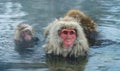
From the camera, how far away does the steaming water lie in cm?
909

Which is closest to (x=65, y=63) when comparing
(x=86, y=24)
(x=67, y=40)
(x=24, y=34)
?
(x=67, y=40)

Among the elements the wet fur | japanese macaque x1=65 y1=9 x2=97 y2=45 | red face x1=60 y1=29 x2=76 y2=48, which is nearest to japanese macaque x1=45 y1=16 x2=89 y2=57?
red face x1=60 y1=29 x2=76 y2=48

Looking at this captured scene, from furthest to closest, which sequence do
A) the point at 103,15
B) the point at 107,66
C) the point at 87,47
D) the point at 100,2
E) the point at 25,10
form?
the point at 100,2 → the point at 25,10 → the point at 103,15 → the point at 87,47 → the point at 107,66

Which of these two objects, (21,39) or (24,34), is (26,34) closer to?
(24,34)

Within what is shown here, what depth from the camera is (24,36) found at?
35.1 feet

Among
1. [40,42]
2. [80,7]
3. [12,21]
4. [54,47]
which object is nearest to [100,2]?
[80,7]

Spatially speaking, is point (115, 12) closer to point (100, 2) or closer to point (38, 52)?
point (100, 2)

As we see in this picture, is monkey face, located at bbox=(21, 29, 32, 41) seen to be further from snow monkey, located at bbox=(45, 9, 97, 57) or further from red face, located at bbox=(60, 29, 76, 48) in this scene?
red face, located at bbox=(60, 29, 76, 48)

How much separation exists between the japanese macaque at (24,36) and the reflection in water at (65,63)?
116 centimetres

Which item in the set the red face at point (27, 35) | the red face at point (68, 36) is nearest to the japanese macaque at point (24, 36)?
the red face at point (27, 35)

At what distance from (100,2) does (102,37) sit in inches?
201

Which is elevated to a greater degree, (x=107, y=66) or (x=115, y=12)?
(x=115, y=12)

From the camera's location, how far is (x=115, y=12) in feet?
44.8

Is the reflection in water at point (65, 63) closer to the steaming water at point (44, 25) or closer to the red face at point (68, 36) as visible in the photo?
the steaming water at point (44, 25)
